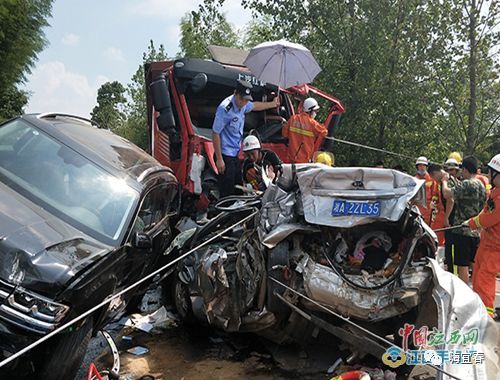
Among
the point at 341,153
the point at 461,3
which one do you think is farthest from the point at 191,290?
the point at 461,3

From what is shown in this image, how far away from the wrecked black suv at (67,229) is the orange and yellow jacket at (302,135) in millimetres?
2337

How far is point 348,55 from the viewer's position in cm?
1116

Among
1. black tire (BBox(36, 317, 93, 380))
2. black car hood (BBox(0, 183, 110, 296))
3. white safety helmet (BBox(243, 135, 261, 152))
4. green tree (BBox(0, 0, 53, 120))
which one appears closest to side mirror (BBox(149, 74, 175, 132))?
white safety helmet (BBox(243, 135, 261, 152))

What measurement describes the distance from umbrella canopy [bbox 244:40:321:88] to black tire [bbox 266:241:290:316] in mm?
4186

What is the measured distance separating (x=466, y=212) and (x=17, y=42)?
18393 millimetres

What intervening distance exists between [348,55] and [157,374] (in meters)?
9.48

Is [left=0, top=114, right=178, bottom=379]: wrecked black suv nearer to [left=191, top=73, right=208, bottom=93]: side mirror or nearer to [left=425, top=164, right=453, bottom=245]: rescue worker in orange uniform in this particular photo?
[left=191, top=73, right=208, bottom=93]: side mirror

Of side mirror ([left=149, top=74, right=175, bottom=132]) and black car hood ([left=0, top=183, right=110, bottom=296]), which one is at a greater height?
side mirror ([left=149, top=74, right=175, bottom=132])

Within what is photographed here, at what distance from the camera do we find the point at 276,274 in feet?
10.6

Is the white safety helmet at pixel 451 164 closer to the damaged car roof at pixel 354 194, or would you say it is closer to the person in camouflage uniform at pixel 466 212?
the person in camouflage uniform at pixel 466 212

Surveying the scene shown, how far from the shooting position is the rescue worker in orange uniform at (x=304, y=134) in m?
6.49

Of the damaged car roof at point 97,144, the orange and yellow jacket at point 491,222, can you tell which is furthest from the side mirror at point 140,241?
the orange and yellow jacket at point 491,222

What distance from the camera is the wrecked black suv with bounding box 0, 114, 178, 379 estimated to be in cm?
240

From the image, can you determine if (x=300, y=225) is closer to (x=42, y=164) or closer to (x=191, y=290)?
(x=191, y=290)
